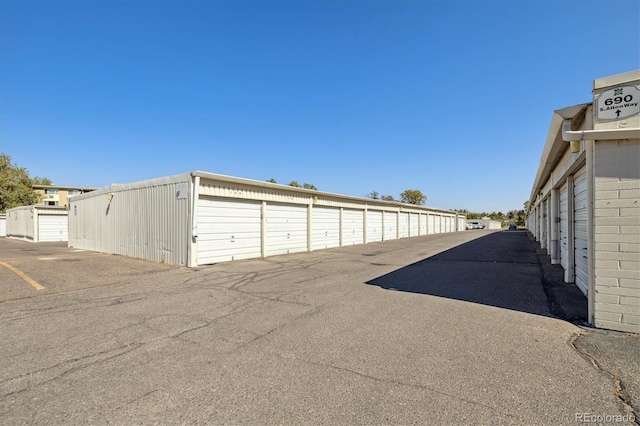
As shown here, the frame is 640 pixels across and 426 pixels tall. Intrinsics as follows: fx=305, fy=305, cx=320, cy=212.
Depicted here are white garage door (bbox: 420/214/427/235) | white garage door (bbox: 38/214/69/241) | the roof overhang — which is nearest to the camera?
the roof overhang

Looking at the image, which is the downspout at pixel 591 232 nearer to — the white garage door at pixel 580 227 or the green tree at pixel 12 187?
the white garage door at pixel 580 227

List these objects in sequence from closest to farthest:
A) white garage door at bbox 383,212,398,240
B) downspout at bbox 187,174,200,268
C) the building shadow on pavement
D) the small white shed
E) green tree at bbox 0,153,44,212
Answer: the building shadow on pavement, downspout at bbox 187,174,200,268, white garage door at bbox 383,212,398,240, the small white shed, green tree at bbox 0,153,44,212

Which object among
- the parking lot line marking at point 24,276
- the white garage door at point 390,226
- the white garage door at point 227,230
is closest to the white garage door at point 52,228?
the parking lot line marking at point 24,276

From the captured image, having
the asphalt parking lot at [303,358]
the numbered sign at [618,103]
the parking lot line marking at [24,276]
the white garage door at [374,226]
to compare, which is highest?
the numbered sign at [618,103]

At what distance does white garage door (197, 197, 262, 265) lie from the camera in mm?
11031

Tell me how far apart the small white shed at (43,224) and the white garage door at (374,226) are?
2493 centimetres

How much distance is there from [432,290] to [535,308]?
6.48 ft

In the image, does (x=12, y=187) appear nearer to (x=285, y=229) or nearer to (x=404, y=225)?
(x=285, y=229)

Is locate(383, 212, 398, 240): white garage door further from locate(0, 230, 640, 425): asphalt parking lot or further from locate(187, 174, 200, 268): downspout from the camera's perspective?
locate(0, 230, 640, 425): asphalt parking lot

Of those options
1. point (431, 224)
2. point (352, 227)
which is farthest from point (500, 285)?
point (431, 224)

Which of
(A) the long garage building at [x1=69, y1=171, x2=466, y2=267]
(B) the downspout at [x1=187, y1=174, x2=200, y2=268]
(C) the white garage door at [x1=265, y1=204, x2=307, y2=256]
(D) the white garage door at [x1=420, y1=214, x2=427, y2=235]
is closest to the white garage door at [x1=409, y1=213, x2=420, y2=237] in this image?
(D) the white garage door at [x1=420, y1=214, x2=427, y2=235]

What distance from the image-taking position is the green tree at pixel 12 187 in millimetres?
42469

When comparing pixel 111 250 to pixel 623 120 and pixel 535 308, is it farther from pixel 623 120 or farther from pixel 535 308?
pixel 623 120

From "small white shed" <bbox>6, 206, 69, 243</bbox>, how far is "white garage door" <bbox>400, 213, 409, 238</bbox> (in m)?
29.2
